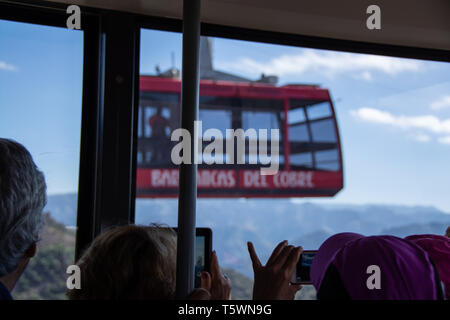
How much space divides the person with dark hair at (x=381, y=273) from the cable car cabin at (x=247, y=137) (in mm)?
3577

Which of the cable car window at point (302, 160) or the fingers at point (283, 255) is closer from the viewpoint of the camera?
the fingers at point (283, 255)

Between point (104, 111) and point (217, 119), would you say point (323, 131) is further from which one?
point (104, 111)

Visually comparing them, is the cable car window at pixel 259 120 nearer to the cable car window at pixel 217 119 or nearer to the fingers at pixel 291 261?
the cable car window at pixel 217 119

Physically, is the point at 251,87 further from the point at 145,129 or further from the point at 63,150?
the point at 63,150

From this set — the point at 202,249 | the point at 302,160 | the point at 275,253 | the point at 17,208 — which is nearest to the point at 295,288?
the point at 202,249

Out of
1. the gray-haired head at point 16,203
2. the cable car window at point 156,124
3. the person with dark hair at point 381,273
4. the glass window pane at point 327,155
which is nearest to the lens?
the person with dark hair at point 381,273

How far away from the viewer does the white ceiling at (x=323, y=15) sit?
174cm

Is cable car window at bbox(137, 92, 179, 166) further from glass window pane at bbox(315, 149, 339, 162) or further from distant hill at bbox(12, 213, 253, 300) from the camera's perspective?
distant hill at bbox(12, 213, 253, 300)

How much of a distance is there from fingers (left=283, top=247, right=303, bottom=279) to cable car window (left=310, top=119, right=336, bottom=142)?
404cm

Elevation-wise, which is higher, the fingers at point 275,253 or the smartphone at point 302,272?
the fingers at point 275,253

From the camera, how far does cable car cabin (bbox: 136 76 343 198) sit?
14.3ft

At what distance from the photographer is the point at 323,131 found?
4.67 meters

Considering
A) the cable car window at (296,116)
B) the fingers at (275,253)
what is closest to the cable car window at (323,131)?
the cable car window at (296,116)

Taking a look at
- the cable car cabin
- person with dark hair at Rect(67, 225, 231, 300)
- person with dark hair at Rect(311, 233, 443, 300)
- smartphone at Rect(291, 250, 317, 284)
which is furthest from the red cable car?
person with dark hair at Rect(311, 233, 443, 300)
